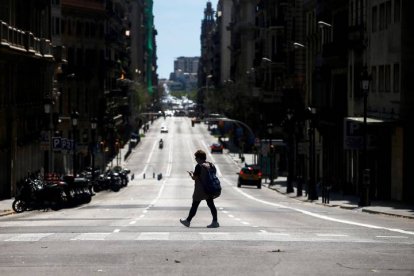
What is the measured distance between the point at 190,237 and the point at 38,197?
1955cm

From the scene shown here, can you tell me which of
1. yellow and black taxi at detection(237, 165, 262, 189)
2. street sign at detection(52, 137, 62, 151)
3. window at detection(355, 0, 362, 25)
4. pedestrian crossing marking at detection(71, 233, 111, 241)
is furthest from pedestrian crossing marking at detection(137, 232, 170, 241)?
yellow and black taxi at detection(237, 165, 262, 189)

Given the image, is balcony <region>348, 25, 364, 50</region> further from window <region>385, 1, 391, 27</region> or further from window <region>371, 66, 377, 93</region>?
window <region>385, 1, 391, 27</region>

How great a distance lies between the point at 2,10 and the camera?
56.1 meters

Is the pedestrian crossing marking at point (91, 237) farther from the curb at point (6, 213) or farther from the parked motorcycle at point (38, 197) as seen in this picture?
the parked motorcycle at point (38, 197)

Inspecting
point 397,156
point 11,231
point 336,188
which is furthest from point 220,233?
point 336,188

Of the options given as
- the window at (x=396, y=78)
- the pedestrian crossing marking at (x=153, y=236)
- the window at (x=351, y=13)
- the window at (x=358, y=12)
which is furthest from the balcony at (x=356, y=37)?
the pedestrian crossing marking at (x=153, y=236)

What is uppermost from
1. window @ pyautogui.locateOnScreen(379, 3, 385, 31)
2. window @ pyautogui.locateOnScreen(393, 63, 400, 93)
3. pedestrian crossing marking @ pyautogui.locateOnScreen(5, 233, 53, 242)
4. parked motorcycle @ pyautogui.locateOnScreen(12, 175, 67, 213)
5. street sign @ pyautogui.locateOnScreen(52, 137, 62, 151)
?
window @ pyautogui.locateOnScreen(379, 3, 385, 31)

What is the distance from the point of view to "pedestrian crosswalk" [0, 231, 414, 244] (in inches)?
842

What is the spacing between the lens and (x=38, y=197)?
40.4m

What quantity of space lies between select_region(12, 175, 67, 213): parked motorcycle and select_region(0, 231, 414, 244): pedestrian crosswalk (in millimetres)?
17019

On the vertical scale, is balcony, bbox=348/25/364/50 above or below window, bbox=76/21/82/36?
below

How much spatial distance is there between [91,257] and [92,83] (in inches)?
4058

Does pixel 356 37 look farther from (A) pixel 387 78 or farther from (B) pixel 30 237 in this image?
(B) pixel 30 237

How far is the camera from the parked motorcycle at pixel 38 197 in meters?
40.0
